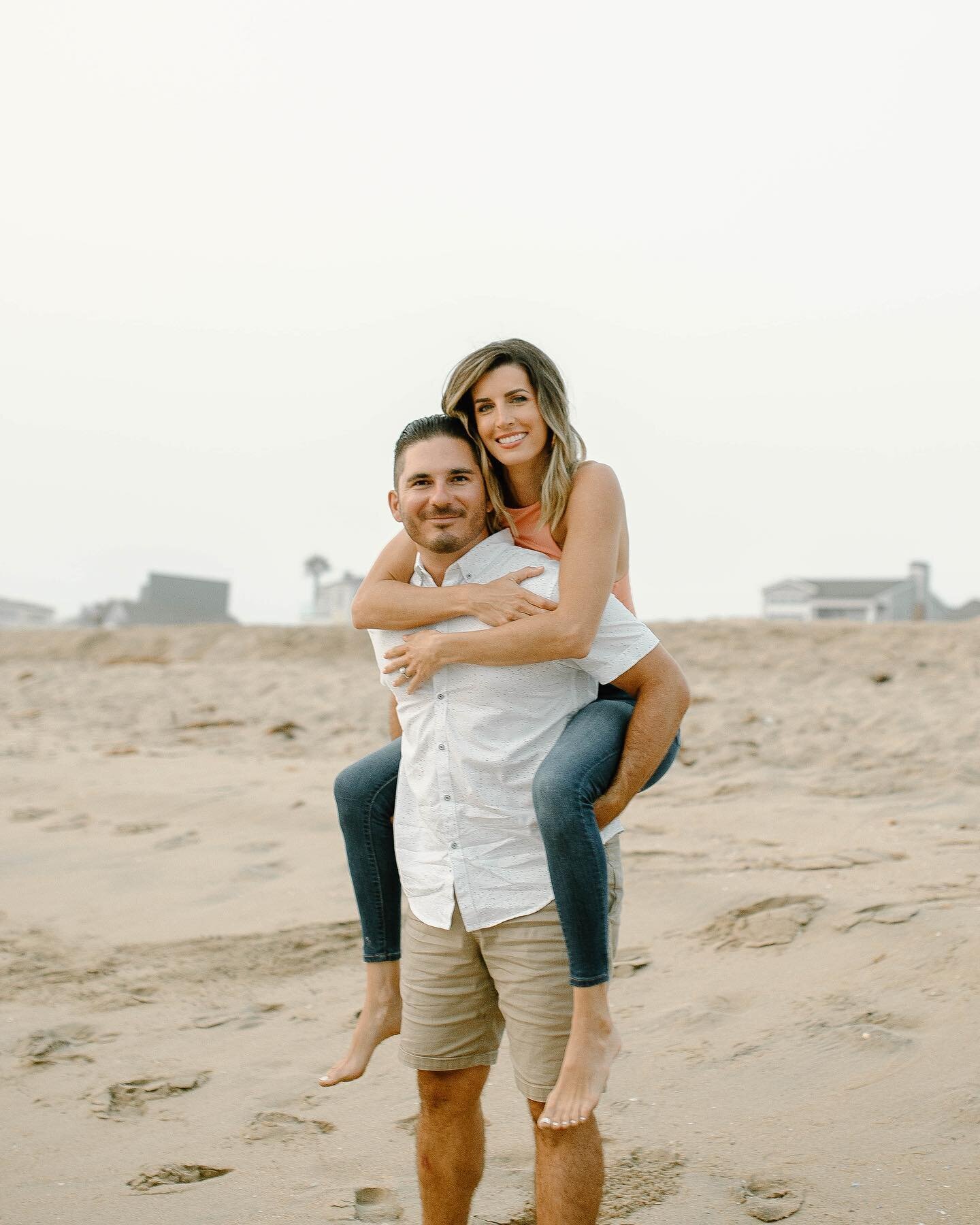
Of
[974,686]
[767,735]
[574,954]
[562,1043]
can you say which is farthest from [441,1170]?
[974,686]

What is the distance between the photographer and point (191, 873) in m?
5.45

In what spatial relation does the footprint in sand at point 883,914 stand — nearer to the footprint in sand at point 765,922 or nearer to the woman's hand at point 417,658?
the footprint in sand at point 765,922

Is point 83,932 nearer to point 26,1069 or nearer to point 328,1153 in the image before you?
point 26,1069

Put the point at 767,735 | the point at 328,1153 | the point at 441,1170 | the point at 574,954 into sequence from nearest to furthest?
1. the point at 574,954
2. the point at 441,1170
3. the point at 328,1153
4. the point at 767,735

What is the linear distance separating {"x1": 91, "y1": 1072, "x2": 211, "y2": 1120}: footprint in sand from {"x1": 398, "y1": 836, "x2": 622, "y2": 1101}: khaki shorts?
1375 mm

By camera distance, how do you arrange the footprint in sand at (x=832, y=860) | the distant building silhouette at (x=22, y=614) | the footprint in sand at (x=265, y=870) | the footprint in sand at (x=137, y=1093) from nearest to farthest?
the footprint in sand at (x=137, y=1093) → the footprint in sand at (x=832, y=860) → the footprint in sand at (x=265, y=870) → the distant building silhouette at (x=22, y=614)

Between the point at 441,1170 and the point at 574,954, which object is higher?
the point at 574,954

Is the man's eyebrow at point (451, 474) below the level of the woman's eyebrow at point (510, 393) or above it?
below

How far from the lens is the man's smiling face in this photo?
2.26 metres

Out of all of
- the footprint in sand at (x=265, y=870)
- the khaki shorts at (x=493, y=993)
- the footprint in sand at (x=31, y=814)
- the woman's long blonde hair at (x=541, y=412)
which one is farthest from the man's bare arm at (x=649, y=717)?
the footprint in sand at (x=31, y=814)

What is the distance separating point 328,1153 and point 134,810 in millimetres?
4129

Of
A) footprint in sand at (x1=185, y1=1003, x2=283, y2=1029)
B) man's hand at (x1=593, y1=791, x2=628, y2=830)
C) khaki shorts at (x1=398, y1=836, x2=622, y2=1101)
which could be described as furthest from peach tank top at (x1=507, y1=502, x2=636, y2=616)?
footprint in sand at (x1=185, y1=1003, x2=283, y2=1029)

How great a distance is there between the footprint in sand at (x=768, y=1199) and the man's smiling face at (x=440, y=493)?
1652 millimetres

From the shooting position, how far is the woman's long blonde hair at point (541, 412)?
2357 millimetres
